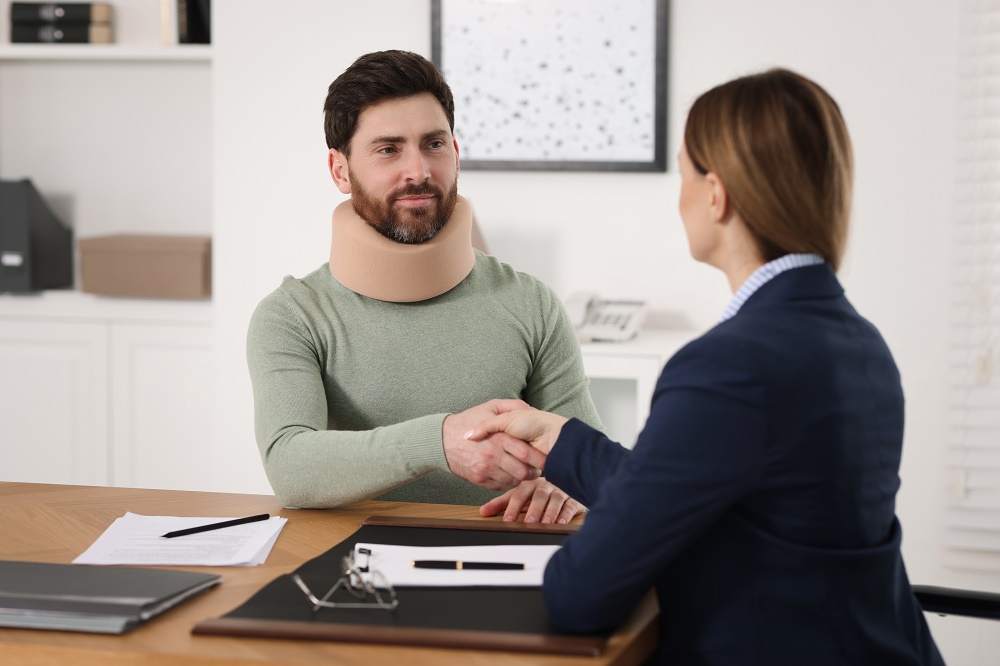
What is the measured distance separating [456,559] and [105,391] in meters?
2.45

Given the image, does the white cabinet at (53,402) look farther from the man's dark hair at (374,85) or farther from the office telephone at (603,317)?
the man's dark hair at (374,85)

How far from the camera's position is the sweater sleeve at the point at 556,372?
6.31ft

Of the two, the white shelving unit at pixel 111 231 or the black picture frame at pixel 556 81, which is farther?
the white shelving unit at pixel 111 231

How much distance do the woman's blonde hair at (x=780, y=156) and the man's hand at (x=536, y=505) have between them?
Answer: 1.72 ft

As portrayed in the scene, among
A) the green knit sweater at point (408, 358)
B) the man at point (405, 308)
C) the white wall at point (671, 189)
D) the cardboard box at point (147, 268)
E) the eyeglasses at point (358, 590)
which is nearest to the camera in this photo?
the eyeglasses at point (358, 590)

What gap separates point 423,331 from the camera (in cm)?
188

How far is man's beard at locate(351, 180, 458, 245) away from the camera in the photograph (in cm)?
191

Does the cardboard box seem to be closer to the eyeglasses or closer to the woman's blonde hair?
the eyeglasses

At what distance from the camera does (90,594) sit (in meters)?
1.13

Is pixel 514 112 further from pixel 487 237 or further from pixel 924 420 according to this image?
pixel 924 420

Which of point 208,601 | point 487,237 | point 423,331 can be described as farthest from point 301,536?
point 487,237

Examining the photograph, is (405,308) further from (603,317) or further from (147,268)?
(147,268)

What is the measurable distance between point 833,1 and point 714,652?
220 centimetres

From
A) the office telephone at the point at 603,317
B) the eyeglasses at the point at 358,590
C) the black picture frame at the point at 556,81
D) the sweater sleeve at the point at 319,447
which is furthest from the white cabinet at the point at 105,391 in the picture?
the eyeglasses at the point at 358,590
